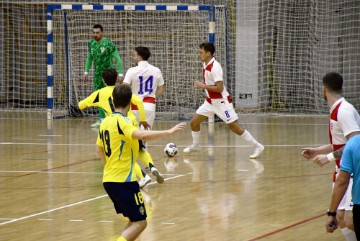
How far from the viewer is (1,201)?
9953 mm

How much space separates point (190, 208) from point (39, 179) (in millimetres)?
3088

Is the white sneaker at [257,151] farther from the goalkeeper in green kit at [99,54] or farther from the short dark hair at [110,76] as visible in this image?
the goalkeeper in green kit at [99,54]

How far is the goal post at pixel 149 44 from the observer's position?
21688 mm

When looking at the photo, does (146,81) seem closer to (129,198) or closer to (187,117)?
(129,198)

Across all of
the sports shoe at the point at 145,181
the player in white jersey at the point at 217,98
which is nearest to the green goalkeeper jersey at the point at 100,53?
the player in white jersey at the point at 217,98

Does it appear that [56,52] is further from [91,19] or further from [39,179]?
[39,179]

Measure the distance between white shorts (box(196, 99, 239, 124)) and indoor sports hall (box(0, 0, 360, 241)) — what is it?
754 mm

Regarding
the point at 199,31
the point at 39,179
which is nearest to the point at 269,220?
the point at 39,179

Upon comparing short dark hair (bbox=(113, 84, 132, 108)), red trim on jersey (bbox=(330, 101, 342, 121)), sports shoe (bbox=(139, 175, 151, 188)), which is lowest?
sports shoe (bbox=(139, 175, 151, 188))

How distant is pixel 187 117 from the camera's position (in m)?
21.1

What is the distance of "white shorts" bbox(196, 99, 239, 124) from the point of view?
13.7 meters

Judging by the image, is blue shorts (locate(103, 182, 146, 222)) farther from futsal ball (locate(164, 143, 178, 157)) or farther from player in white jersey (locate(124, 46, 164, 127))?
futsal ball (locate(164, 143, 178, 157))

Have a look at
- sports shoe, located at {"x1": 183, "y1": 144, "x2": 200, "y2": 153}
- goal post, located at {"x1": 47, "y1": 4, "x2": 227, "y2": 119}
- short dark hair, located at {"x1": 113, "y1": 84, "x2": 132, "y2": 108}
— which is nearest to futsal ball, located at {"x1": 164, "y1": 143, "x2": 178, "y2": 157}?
sports shoe, located at {"x1": 183, "y1": 144, "x2": 200, "y2": 153}

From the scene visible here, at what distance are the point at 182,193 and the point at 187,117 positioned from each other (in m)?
10.7
